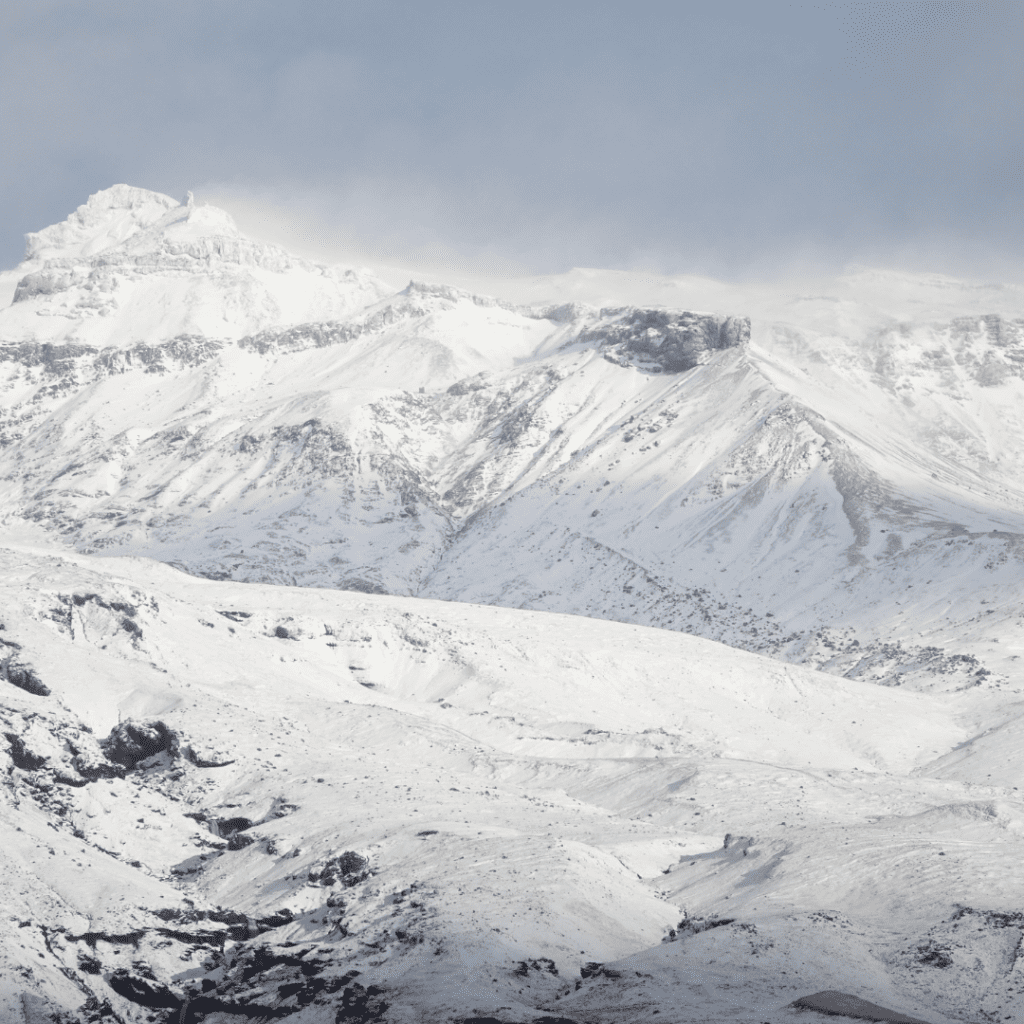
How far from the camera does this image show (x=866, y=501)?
13675 cm

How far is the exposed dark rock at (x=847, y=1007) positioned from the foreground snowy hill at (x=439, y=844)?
0.42 m

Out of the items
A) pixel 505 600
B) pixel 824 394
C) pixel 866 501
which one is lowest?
pixel 505 600

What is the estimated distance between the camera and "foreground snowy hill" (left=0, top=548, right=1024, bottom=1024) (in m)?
23.6

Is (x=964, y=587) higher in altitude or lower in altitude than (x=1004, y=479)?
lower

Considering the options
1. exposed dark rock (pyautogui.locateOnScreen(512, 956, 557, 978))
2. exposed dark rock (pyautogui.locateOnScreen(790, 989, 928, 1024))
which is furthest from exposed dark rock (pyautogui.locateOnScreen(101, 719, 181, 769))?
exposed dark rock (pyautogui.locateOnScreen(790, 989, 928, 1024))

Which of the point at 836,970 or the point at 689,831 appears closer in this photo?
the point at 836,970

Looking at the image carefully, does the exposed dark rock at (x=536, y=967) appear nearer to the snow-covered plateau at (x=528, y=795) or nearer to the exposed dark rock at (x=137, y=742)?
the snow-covered plateau at (x=528, y=795)

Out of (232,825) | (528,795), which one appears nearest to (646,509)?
(528,795)

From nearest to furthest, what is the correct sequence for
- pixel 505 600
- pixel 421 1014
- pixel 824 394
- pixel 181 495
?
pixel 421 1014, pixel 505 600, pixel 181 495, pixel 824 394

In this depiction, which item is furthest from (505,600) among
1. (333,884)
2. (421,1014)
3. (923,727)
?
(421,1014)

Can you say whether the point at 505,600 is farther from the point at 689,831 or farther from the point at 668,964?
the point at 668,964

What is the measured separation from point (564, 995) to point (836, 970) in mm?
6063

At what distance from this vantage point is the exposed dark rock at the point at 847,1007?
2006cm

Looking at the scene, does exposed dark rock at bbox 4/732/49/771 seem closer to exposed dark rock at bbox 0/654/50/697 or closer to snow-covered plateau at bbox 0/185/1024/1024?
snow-covered plateau at bbox 0/185/1024/1024
